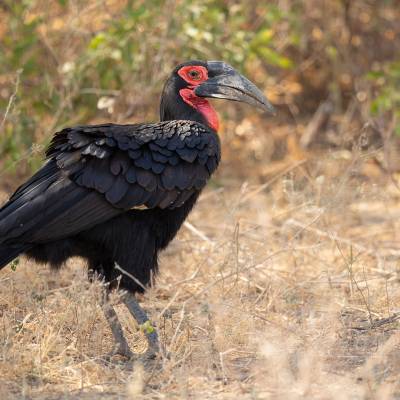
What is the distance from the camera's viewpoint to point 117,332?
13.4 ft

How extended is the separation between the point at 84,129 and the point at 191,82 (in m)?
0.79

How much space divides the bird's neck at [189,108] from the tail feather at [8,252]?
1224 mm

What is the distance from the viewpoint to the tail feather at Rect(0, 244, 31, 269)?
148 inches

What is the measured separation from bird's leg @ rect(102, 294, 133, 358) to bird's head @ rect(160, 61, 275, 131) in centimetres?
113

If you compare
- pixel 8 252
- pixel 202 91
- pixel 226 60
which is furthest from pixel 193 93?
pixel 226 60

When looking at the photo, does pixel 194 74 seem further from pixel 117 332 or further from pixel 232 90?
pixel 117 332

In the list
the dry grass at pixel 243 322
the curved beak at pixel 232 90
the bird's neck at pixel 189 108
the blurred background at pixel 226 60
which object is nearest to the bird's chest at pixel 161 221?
the dry grass at pixel 243 322

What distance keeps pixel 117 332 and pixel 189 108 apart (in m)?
1.29

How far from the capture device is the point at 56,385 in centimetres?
358

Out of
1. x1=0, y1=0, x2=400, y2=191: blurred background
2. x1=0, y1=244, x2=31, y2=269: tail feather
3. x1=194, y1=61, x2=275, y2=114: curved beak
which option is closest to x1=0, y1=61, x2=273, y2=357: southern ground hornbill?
x1=0, y1=244, x2=31, y2=269: tail feather

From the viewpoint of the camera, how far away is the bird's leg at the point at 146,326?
3.70 metres

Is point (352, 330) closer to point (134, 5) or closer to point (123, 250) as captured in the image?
point (123, 250)

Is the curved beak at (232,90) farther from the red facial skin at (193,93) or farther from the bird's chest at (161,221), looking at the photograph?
the bird's chest at (161,221)

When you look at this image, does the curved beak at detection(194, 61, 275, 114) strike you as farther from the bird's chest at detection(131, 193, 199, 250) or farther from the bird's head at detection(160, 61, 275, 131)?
the bird's chest at detection(131, 193, 199, 250)
